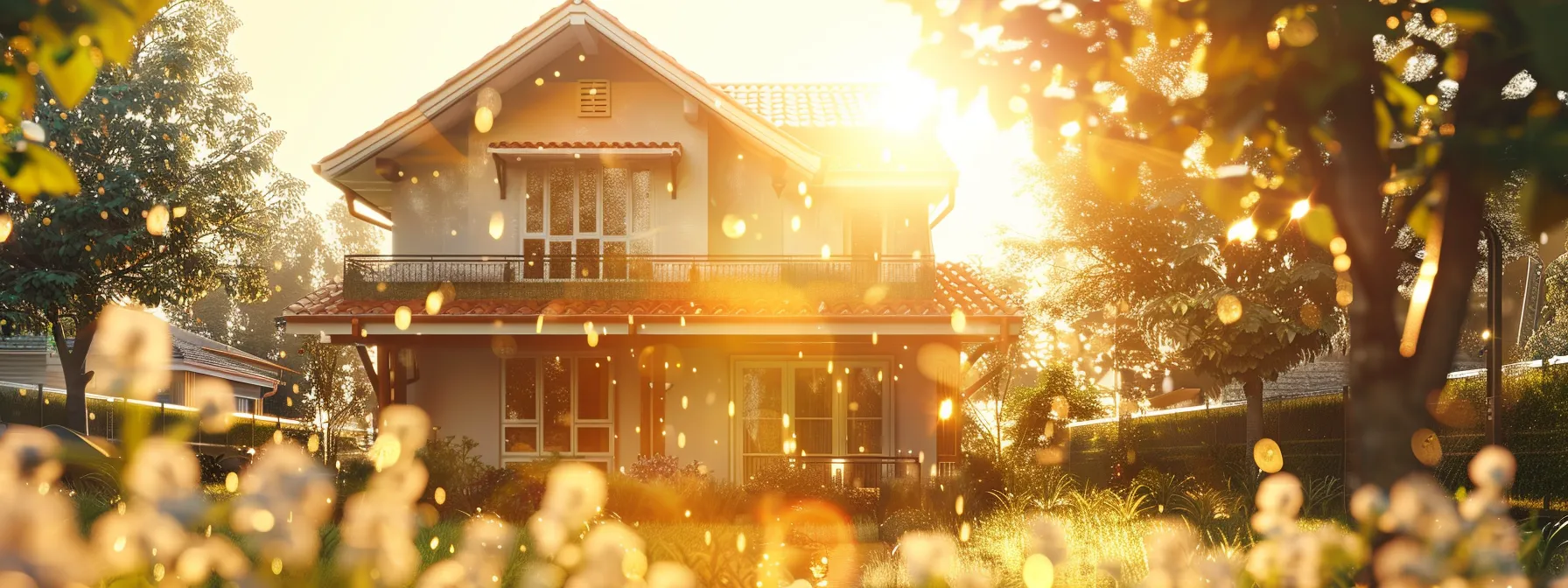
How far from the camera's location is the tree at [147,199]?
25.3 meters

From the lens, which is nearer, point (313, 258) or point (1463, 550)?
point (1463, 550)

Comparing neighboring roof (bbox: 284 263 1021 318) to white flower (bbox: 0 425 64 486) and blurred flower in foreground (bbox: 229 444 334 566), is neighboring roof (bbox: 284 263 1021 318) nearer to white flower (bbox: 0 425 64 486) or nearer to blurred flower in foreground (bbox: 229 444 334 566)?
white flower (bbox: 0 425 64 486)

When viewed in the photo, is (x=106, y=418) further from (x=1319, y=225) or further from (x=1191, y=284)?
(x=1319, y=225)

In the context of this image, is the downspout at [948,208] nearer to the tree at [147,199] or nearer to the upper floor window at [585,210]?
the upper floor window at [585,210]

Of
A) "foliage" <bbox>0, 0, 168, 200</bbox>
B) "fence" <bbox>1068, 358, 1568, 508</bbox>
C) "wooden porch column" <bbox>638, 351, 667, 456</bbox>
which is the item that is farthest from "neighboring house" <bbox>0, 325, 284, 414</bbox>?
"foliage" <bbox>0, 0, 168, 200</bbox>

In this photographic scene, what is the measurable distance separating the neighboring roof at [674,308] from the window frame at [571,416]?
156cm

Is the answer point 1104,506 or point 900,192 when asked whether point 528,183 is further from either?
point 1104,506

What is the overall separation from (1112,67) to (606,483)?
11.0 metres

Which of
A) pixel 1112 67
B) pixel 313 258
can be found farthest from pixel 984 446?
pixel 313 258

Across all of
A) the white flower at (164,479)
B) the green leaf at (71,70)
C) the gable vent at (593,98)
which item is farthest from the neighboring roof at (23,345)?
the white flower at (164,479)

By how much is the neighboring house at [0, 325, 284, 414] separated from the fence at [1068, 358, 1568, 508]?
941 inches

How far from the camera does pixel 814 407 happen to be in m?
18.0

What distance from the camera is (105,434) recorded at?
1137 inches

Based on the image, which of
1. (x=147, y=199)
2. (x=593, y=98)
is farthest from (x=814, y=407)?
(x=147, y=199)
